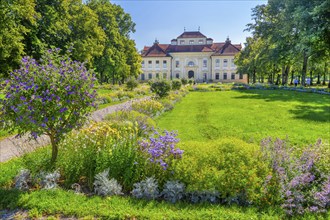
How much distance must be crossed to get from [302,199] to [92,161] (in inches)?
142

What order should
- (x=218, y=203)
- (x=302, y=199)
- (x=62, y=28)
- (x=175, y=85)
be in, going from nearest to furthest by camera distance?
(x=302, y=199), (x=218, y=203), (x=62, y=28), (x=175, y=85)

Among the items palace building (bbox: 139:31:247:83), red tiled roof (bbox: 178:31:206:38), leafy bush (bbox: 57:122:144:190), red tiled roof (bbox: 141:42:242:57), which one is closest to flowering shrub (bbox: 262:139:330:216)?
leafy bush (bbox: 57:122:144:190)

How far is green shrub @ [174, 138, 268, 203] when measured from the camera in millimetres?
4113

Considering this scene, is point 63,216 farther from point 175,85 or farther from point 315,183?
point 175,85

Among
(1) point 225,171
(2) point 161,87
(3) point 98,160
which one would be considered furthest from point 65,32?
(1) point 225,171

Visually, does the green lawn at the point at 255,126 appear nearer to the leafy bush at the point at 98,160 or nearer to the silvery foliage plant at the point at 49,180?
the leafy bush at the point at 98,160

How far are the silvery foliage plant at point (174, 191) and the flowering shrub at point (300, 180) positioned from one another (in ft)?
4.46

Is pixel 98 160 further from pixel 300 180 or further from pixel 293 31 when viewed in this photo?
pixel 293 31

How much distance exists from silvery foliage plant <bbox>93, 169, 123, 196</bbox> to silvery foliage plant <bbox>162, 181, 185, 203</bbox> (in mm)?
783

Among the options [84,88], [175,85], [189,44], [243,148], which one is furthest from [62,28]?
[189,44]

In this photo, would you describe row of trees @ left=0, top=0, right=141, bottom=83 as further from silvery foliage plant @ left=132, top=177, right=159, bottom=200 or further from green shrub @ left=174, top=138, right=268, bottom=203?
green shrub @ left=174, top=138, right=268, bottom=203

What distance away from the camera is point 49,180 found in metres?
4.59

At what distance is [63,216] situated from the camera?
375 cm

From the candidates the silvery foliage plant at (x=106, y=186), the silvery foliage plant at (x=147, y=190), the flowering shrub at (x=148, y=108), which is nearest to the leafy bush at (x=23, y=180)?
the silvery foliage plant at (x=106, y=186)
